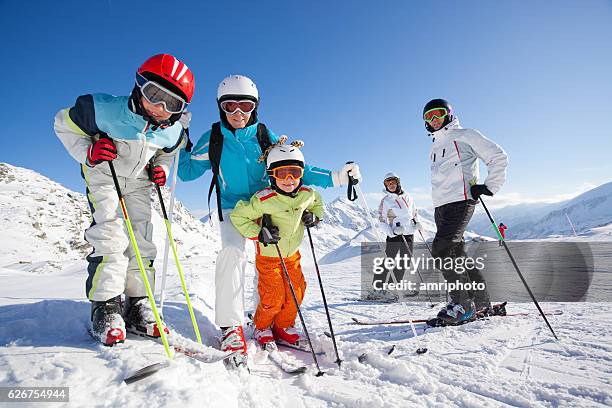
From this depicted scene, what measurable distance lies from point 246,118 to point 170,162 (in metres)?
0.93

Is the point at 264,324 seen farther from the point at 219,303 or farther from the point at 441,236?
the point at 441,236

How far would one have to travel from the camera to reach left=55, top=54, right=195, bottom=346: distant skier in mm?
2398

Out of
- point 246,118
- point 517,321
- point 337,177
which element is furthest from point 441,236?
point 246,118

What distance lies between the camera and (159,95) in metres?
2.48

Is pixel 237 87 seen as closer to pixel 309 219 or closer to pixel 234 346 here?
pixel 309 219

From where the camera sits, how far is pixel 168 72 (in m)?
2.44

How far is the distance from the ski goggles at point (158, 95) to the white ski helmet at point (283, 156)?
3.22 feet

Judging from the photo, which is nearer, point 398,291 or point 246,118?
point 246,118

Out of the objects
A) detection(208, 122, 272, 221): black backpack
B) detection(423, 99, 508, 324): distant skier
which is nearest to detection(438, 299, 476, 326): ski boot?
detection(423, 99, 508, 324): distant skier

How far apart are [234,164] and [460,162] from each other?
293 cm

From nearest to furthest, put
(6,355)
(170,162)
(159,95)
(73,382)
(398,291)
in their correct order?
1. (73,382)
2. (6,355)
3. (159,95)
4. (170,162)
5. (398,291)

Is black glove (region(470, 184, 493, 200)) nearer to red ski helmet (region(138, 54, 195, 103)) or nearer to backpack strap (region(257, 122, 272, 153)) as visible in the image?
backpack strap (region(257, 122, 272, 153))

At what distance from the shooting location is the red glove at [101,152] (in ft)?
7.72

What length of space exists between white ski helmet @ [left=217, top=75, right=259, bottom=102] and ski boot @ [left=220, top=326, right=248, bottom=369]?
2.36 meters
